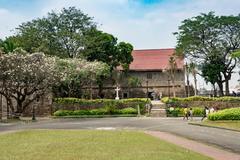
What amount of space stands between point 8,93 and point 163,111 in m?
19.2

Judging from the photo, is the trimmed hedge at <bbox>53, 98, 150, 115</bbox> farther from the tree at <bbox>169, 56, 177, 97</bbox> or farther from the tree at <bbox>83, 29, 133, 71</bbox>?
the tree at <bbox>169, 56, 177, 97</bbox>

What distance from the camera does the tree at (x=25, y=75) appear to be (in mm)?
47906

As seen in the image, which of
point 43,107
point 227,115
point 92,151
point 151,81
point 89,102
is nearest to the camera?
point 92,151

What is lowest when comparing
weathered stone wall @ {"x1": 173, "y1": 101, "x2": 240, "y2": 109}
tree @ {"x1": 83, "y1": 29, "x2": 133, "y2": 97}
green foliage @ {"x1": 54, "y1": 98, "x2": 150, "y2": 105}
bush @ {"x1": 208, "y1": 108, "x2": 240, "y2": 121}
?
bush @ {"x1": 208, "y1": 108, "x2": 240, "y2": 121}

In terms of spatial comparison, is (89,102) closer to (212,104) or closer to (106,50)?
(106,50)

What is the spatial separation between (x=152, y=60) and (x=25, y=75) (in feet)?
114

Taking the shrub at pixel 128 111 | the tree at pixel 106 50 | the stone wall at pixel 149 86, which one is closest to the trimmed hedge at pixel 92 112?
the shrub at pixel 128 111

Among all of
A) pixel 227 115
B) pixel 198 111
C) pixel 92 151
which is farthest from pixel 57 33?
pixel 92 151

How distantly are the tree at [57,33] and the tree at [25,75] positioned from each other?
13.2 m

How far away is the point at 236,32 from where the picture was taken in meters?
67.6

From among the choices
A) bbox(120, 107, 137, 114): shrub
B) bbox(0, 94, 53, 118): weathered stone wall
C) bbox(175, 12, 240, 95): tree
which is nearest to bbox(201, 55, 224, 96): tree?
bbox(175, 12, 240, 95): tree

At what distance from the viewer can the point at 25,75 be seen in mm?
48656

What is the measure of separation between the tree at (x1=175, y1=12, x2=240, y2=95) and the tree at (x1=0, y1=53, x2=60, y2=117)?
25.5m

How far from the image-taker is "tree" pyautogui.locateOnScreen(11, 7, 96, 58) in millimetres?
65062
